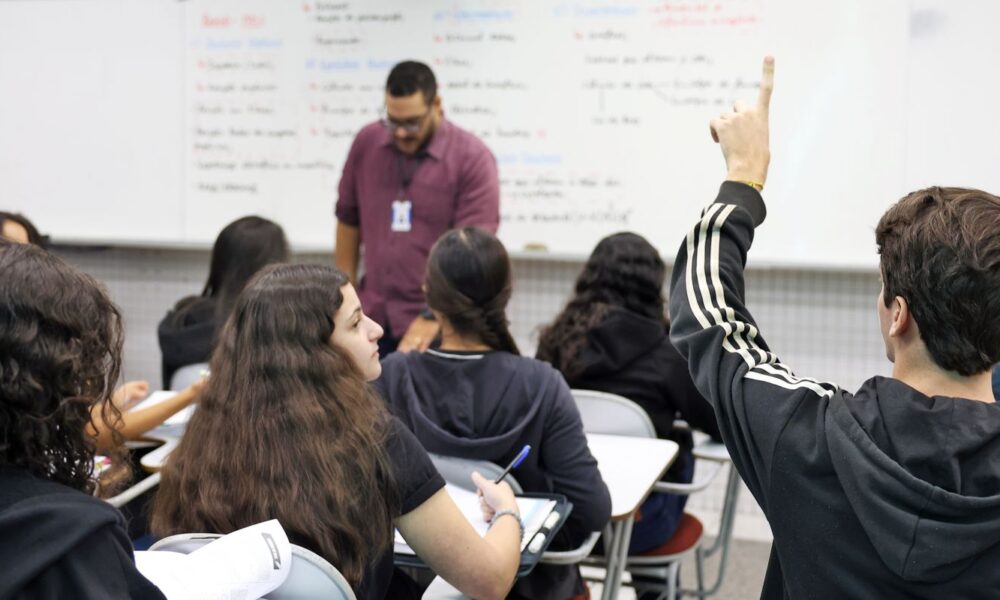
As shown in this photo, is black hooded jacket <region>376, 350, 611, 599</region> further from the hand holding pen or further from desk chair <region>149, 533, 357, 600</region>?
desk chair <region>149, 533, 357, 600</region>

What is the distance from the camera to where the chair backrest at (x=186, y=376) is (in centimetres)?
286

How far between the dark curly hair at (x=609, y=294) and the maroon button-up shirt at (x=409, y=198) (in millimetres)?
903

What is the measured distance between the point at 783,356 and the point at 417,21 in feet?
6.13

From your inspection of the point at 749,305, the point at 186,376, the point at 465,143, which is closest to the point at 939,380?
the point at 186,376

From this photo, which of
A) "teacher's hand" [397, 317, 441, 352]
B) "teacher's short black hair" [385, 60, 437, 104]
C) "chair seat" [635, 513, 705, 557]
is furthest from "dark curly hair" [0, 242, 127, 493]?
"teacher's short black hair" [385, 60, 437, 104]

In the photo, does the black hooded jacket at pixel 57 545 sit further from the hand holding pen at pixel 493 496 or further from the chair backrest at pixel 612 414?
the chair backrest at pixel 612 414

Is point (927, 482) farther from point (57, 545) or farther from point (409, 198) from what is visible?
point (409, 198)

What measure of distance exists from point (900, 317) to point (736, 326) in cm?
19

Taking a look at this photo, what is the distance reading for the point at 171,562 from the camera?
119 cm

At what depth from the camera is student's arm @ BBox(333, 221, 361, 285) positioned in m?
3.92

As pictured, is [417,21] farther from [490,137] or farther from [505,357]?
[505,357]

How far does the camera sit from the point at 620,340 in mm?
2730

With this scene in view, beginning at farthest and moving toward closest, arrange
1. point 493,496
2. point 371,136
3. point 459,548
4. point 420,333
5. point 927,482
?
point 371,136, point 420,333, point 493,496, point 459,548, point 927,482

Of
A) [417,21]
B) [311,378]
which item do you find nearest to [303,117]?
[417,21]
